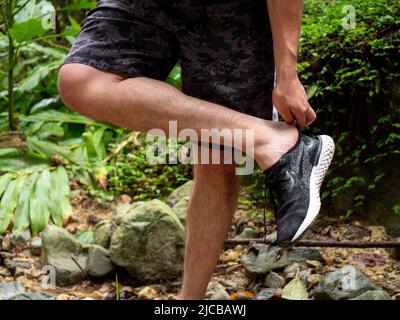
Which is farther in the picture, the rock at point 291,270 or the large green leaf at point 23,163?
the large green leaf at point 23,163

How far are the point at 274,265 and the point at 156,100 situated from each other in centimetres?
145

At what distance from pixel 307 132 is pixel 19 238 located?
1.82 metres

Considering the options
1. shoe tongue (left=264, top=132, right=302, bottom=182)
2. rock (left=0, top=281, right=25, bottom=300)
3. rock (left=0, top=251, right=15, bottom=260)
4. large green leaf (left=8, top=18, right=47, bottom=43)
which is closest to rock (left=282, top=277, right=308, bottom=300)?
shoe tongue (left=264, top=132, right=302, bottom=182)

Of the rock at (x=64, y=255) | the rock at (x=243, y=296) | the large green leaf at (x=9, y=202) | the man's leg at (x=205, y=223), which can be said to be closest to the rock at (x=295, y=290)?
the rock at (x=243, y=296)

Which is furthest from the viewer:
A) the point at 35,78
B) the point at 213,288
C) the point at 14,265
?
the point at 35,78

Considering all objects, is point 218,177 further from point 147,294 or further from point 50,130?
point 50,130

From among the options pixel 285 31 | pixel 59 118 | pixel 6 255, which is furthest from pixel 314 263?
pixel 59 118

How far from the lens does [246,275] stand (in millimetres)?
2951

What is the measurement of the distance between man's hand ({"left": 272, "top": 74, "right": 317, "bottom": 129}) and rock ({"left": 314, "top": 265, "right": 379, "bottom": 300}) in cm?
86

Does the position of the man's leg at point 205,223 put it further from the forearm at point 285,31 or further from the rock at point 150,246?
the rock at point 150,246

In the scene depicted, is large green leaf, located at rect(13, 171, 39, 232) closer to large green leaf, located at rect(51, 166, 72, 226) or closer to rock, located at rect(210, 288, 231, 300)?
large green leaf, located at rect(51, 166, 72, 226)

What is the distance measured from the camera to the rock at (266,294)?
8.66 ft

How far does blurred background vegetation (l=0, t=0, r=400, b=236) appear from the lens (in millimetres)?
3092

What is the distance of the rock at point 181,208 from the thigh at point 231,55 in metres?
1.49
